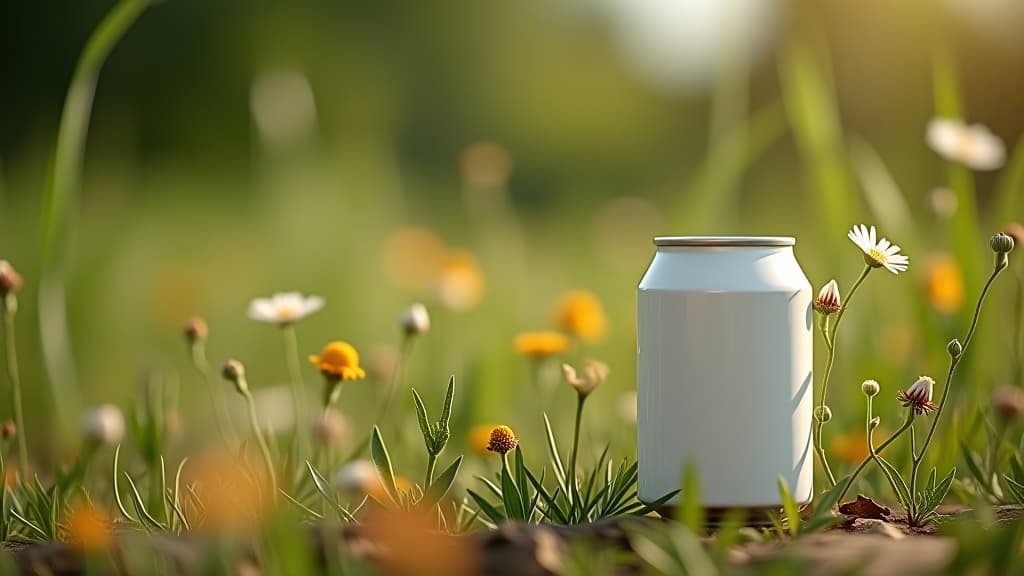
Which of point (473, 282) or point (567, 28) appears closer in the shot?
point (473, 282)

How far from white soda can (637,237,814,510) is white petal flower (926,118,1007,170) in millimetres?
1011

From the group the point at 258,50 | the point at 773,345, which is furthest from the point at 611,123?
the point at 773,345

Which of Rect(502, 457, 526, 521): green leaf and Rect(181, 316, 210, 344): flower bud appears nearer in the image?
Rect(502, 457, 526, 521): green leaf

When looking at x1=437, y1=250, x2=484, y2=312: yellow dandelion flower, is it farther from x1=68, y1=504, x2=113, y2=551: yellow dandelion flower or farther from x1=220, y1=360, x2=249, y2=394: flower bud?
x1=68, y1=504, x2=113, y2=551: yellow dandelion flower

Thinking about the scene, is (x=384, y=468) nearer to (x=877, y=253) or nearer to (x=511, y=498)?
(x=511, y=498)

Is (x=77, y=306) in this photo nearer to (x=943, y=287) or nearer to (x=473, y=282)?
(x=473, y=282)

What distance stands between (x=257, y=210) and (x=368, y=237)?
146cm

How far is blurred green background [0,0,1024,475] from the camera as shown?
247 cm

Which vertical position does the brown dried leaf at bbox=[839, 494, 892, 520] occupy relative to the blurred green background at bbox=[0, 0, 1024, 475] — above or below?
below

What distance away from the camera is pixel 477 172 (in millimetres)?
3041

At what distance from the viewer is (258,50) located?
23.5 ft

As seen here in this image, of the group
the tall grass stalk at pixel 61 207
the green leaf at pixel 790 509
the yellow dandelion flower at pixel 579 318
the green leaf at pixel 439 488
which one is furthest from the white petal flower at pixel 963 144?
the tall grass stalk at pixel 61 207

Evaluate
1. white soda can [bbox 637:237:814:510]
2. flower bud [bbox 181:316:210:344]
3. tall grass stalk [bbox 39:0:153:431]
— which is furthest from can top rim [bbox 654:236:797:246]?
tall grass stalk [bbox 39:0:153:431]

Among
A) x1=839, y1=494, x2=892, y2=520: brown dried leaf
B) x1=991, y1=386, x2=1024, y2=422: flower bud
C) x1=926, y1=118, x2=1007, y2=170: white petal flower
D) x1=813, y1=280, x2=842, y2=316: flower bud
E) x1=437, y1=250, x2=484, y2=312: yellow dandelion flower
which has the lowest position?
x1=839, y1=494, x2=892, y2=520: brown dried leaf
